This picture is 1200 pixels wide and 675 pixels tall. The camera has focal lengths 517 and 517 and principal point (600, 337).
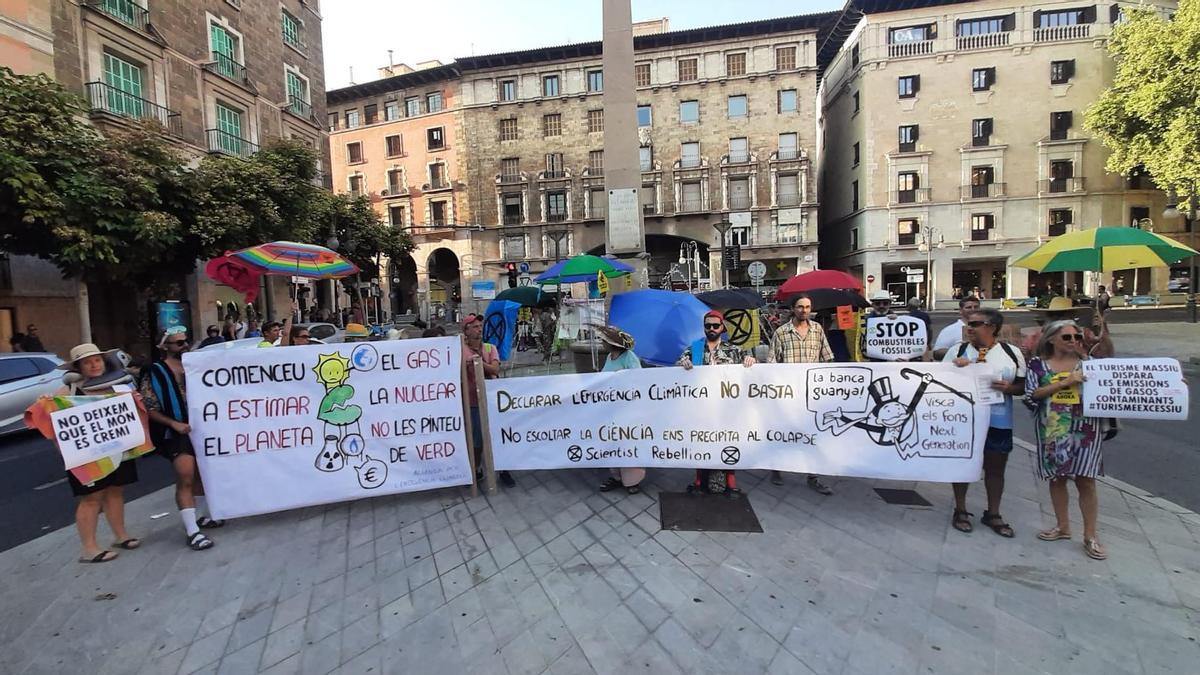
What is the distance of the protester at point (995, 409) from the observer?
3.87 metres

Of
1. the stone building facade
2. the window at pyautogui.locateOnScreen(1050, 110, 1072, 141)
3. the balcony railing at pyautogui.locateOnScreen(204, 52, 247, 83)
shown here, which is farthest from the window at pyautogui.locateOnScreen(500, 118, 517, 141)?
the window at pyautogui.locateOnScreen(1050, 110, 1072, 141)

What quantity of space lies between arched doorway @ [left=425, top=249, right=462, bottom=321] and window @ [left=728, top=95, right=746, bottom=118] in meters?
25.1

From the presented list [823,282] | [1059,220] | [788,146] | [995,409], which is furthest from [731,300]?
Result: [1059,220]

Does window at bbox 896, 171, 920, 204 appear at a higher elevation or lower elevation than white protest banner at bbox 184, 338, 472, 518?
higher

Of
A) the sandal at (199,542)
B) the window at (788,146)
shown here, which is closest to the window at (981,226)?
the window at (788,146)

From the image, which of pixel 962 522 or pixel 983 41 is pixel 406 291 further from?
pixel 962 522

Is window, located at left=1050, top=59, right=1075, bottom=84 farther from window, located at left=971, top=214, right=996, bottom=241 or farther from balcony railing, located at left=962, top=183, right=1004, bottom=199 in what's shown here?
window, located at left=971, top=214, right=996, bottom=241

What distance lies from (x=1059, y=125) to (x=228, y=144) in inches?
1901

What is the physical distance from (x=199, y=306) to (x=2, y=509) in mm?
16943

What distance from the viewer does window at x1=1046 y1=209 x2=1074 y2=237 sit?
34688 millimetres

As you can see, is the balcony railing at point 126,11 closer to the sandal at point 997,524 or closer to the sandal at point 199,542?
the sandal at point 199,542

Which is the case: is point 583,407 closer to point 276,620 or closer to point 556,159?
point 276,620

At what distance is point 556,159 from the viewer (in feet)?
138

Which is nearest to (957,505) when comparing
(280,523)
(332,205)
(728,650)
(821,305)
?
(728,650)
